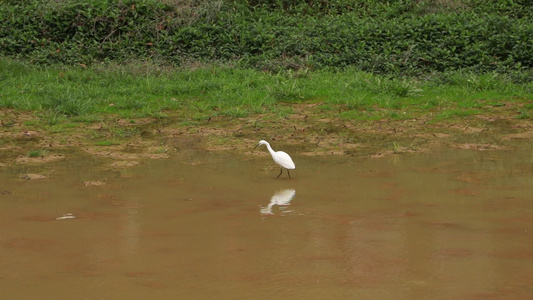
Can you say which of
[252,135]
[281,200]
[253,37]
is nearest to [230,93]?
[252,135]

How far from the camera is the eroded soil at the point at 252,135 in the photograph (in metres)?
8.81

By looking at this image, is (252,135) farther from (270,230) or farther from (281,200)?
(270,230)

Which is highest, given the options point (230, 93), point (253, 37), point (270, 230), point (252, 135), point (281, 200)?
point (253, 37)

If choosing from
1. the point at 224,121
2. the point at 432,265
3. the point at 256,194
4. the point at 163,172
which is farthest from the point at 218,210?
the point at 224,121

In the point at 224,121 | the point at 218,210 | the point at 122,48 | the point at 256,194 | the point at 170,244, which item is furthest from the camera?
the point at 122,48

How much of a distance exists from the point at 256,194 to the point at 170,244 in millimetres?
1667

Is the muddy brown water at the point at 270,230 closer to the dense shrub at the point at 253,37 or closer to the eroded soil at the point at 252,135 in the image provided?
the eroded soil at the point at 252,135

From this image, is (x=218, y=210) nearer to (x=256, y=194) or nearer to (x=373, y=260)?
(x=256, y=194)

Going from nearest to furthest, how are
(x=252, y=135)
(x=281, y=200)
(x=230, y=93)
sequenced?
(x=281, y=200), (x=252, y=135), (x=230, y=93)

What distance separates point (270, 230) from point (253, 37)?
9588 millimetres

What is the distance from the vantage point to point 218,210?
20.9 ft

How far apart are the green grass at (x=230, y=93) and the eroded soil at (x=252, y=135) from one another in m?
0.24

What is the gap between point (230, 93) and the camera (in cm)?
1188

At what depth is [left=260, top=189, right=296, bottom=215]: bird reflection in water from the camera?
20.8 feet
